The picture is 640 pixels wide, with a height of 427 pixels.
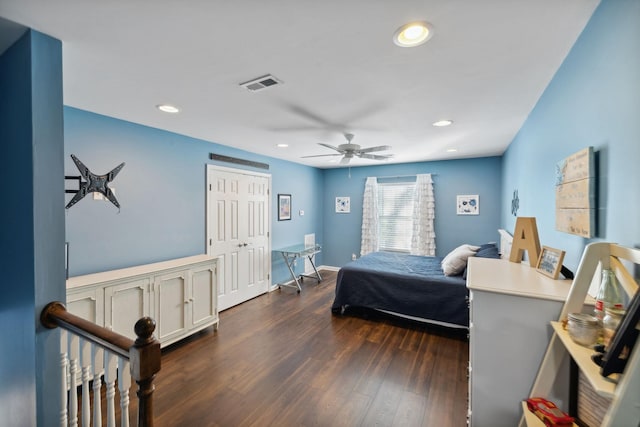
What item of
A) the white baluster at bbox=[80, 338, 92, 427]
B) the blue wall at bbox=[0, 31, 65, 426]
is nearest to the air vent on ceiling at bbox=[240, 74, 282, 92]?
the blue wall at bbox=[0, 31, 65, 426]

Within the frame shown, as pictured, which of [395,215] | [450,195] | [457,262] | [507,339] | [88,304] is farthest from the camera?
[395,215]

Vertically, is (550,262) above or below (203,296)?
above

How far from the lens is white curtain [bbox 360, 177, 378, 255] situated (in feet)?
19.2

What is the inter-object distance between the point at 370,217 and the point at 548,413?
4.68 metres

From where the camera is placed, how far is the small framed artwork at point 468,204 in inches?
197

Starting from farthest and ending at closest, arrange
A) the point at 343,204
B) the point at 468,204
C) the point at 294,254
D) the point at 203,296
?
the point at 343,204, the point at 468,204, the point at 294,254, the point at 203,296

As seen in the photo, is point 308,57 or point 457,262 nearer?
point 308,57

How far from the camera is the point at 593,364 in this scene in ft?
3.01

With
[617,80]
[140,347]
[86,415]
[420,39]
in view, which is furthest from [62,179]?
[617,80]

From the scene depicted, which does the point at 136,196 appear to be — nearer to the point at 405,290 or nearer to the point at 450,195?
the point at 405,290

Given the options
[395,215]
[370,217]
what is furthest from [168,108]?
[395,215]

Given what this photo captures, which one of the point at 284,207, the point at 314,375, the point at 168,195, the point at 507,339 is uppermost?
the point at 168,195

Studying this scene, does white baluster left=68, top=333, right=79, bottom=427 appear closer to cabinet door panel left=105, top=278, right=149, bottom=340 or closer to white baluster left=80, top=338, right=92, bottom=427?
white baluster left=80, top=338, right=92, bottom=427

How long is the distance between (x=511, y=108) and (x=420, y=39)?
1.57 metres
